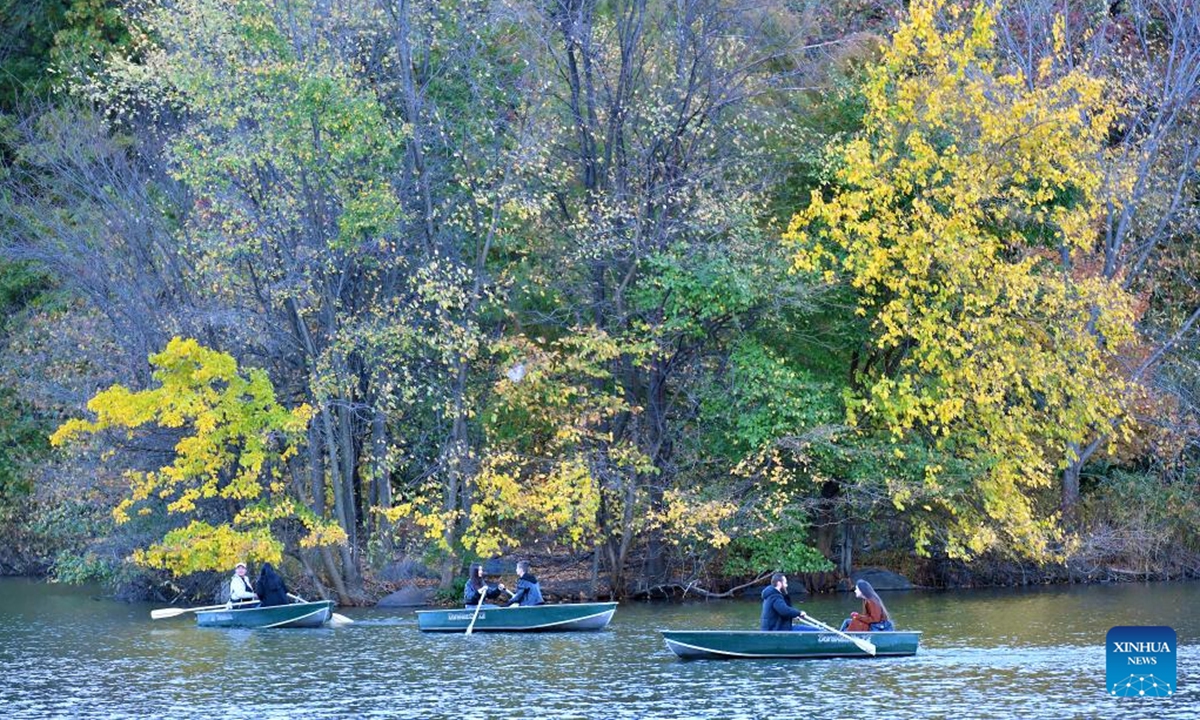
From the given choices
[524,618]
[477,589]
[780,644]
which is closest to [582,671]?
[780,644]

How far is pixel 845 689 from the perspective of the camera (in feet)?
81.7

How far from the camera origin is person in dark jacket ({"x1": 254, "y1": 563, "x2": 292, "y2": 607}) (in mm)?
36031

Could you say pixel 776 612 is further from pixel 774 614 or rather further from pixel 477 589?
pixel 477 589

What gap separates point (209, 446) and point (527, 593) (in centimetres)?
824

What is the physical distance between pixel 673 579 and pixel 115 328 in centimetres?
1439

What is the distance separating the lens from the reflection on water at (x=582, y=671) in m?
23.4

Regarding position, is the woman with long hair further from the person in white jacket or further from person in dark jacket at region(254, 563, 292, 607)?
the person in white jacket

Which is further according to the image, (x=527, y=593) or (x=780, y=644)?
(x=527, y=593)

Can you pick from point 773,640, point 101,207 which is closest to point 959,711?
point 773,640

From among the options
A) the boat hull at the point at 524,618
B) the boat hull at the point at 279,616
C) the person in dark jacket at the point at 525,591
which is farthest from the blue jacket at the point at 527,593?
the boat hull at the point at 279,616

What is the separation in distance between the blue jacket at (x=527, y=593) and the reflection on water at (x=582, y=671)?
4.39ft

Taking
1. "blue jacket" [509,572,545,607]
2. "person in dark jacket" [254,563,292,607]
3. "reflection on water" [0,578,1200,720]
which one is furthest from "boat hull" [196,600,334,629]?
"blue jacket" [509,572,545,607]

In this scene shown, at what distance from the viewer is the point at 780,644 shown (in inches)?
1118

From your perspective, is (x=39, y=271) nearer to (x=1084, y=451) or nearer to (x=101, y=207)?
(x=101, y=207)
